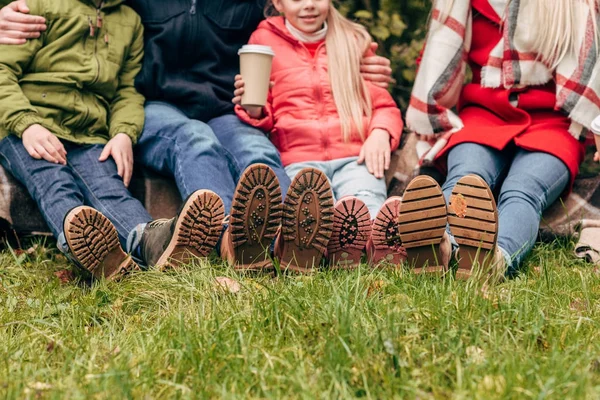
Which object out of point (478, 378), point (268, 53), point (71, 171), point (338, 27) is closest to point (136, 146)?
point (71, 171)

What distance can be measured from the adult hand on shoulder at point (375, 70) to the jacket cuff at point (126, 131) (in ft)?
3.83

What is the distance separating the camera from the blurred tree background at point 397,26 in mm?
4562

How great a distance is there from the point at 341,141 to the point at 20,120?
1.45m

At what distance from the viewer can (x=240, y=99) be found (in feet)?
12.1

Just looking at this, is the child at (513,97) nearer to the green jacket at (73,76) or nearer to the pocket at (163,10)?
the pocket at (163,10)

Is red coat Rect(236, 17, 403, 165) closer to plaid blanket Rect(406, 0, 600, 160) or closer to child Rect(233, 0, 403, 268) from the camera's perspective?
child Rect(233, 0, 403, 268)

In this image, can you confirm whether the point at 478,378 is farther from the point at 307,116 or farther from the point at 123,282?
the point at 307,116

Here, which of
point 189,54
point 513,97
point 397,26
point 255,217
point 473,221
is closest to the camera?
point 473,221

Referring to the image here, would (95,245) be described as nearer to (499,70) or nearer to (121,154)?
(121,154)

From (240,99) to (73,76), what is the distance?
77cm

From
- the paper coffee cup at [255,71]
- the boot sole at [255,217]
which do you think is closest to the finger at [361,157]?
the paper coffee cup at [255,71]

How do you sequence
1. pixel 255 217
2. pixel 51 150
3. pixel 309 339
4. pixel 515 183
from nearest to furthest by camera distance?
pixel 309 339 < pixel 255 217 < pixel 515 183 < pixel 51 150

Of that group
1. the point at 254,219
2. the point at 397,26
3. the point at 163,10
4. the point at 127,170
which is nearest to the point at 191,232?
the point at 254,219

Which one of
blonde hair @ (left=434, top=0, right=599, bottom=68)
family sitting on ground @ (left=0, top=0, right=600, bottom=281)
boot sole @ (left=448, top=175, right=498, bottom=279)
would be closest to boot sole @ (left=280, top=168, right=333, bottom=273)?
family sitting on ground @ (left=0, top=0, right=600, bottom=281)
